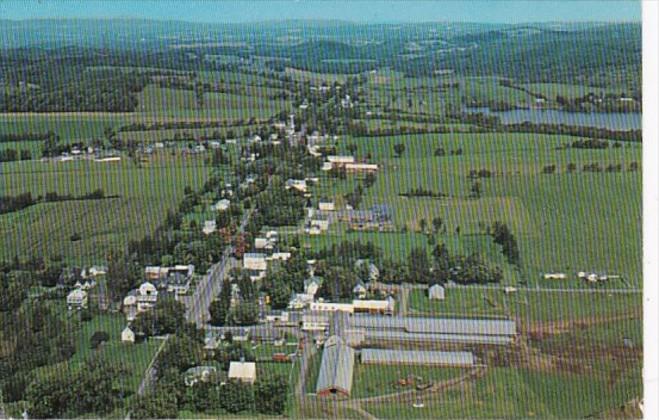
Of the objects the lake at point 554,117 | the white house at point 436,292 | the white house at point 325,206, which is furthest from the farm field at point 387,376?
the lake at point 554,117

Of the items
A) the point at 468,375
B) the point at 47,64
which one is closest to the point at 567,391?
the point at 468,375

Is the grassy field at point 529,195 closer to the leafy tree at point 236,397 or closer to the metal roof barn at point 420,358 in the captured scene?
the metal roof barn at point 420,358

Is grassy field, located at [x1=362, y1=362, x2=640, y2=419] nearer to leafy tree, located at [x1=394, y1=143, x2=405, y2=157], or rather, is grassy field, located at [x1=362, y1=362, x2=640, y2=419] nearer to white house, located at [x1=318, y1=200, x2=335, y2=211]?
white house, located at [x1=318, y1=200, x2=335, y2=211]

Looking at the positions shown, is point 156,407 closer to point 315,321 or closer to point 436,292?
point 315,321

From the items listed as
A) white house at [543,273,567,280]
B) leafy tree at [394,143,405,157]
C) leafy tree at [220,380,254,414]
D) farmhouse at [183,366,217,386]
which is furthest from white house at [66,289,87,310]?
white house at [543,273,567,280]

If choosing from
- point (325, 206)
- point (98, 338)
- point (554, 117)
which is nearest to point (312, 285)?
point (325, 206)
